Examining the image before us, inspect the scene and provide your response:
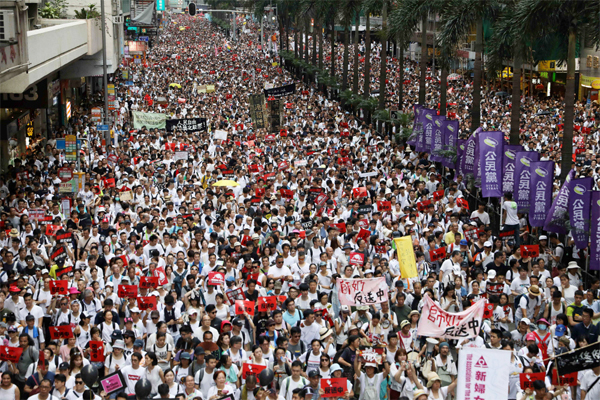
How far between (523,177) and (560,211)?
162 cm

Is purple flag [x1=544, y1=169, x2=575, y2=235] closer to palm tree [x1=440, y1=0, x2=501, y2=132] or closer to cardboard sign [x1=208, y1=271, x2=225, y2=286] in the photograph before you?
cardboard sign [x1=208, y1=271, x2=225, y2=286]

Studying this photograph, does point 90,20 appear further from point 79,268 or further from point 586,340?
point 586,340

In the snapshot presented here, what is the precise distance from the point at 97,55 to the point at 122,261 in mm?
23924

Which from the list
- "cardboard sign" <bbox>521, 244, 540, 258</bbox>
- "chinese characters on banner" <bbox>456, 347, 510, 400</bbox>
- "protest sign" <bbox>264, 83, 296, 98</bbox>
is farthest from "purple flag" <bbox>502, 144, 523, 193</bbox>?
"protest sign" <bbox>264, 83, 296, 98</bbox>

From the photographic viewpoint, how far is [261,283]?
1280cm

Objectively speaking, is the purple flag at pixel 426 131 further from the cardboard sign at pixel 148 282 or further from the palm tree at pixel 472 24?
the cardboard sign at pixel 148 282

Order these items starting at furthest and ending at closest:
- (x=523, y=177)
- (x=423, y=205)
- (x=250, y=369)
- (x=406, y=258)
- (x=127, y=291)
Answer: (x=523, y=177), (x=423, y=205), (x=406, y=258), (x=127, y=291), (x=250, y=369)

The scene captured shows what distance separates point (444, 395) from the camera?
9.41 metres

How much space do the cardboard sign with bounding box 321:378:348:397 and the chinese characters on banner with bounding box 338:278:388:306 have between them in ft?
8.03

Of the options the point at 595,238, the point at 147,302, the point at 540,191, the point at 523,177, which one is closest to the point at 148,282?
the point at 147,302

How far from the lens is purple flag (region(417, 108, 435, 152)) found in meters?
25.2

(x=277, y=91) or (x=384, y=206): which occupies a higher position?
(x=277, y=91)

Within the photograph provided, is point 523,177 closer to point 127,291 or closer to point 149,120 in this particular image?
point 127,291

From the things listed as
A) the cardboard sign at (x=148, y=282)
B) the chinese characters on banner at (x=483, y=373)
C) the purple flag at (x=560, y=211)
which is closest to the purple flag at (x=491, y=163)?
the purple flag at (x=560, y=211)
